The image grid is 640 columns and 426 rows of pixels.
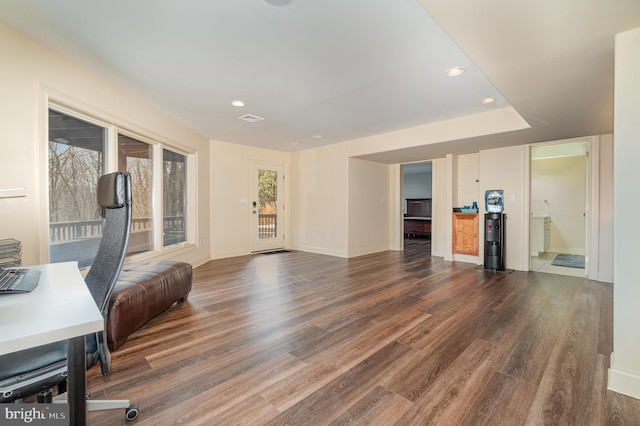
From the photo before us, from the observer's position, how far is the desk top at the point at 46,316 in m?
0.76

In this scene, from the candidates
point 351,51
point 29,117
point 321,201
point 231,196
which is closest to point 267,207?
point 231,196

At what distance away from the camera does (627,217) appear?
5.81 ft

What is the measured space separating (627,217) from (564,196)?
6.06 meters

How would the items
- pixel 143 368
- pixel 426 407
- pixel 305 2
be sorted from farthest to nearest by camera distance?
pixel 143 368 < pixel 305 2 < pixel 426 407

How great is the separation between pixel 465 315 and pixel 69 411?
304 cm

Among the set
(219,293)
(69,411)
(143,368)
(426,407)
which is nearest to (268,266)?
(219,293)

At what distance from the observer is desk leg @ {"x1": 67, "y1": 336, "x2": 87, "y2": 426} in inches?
35.2

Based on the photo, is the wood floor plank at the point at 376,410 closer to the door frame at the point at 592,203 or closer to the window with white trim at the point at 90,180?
the window with white trim at the point at 90,180

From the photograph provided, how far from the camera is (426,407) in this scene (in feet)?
5.25

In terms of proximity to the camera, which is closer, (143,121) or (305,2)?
(305,2)

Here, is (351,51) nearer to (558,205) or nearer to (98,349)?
(98,349)

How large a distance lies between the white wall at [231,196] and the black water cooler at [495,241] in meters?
4.70

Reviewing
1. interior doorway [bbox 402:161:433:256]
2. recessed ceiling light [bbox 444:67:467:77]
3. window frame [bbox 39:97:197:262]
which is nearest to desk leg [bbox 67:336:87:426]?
window frame [bbox 39:97:197:262]

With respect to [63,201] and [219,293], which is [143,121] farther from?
[219,293]
